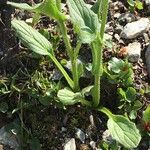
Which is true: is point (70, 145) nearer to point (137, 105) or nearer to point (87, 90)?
point (87, 90)

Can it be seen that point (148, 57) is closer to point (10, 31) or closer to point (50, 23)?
point (50, 23)

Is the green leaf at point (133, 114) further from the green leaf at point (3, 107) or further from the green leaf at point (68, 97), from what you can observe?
the green leaf at point (3, 107)

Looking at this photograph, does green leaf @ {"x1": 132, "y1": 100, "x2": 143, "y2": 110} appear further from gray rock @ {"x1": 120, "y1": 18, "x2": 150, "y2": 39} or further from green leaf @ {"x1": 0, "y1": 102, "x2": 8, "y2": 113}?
green leaf @ {"x1": 0, "y1": 102, "x2": 8, "y2": 113}

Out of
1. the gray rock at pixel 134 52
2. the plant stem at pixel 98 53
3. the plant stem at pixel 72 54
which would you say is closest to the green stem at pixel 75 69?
the plant stem at pixel 72 54

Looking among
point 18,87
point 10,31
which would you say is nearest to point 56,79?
point 18,87

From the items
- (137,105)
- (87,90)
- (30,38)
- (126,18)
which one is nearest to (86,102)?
(87,90)
